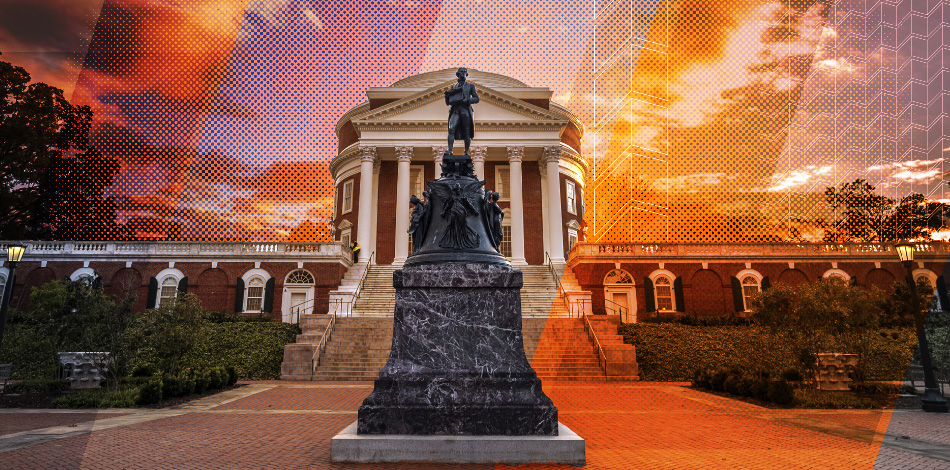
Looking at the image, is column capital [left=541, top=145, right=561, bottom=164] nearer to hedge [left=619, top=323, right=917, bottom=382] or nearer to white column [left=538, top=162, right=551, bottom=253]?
white column [left=538, top=162, right=551, bottom=253]

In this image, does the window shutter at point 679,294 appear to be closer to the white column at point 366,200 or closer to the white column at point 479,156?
the white column at point 479,156

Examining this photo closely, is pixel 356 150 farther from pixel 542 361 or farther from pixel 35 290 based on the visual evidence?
pixel 542 361

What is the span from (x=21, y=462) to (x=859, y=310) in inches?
747

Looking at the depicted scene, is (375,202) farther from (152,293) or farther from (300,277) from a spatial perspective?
(152,293)

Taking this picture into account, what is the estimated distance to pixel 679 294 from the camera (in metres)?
33.2

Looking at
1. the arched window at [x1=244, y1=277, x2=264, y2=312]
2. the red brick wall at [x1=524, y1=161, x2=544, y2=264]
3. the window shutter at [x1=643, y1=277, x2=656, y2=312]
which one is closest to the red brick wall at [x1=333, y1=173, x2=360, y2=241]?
the arched window at [x1=244, y1=277, x2=264, y2=312]

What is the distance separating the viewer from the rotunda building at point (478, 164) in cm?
3709

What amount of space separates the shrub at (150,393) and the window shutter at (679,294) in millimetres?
28764

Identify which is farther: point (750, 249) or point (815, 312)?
point (750, 249)

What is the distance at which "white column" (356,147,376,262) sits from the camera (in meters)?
37.0

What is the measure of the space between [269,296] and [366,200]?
30.2ft

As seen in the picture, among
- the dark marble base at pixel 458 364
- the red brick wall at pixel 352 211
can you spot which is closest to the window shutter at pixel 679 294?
the red brick wall at pixel 352 211

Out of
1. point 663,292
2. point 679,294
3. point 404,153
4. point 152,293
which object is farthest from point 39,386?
point 679,294

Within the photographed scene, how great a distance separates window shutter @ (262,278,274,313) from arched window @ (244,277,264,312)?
386 mm
